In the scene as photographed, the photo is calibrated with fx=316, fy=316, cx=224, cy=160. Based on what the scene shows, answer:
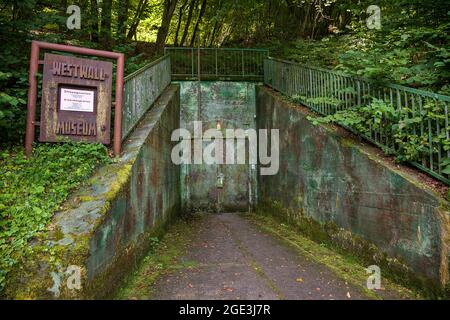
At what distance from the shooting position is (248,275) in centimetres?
515

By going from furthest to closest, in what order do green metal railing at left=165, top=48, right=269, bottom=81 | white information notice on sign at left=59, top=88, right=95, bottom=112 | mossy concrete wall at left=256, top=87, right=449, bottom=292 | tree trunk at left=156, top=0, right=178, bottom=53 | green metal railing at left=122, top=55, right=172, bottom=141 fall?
tree trunk at left=156, top=0, right=178, bottom=53 < green metal railing at left=165, top=48, right=269, bottom=81 < green metal railing at left=122, top=55, right=172, bottom=141 < white information notice on sign at left=59, top=88, right=95, bottom=112 < mossy concrete wall at left=256, top=87, right=449, bottom=292

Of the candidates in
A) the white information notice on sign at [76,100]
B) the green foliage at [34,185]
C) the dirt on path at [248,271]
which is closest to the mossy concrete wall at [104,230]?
the green foliage at [34,185]

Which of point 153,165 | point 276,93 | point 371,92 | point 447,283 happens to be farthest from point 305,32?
point 447,283

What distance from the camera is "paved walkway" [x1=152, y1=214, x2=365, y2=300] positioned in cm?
449

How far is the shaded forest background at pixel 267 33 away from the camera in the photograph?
570 cm

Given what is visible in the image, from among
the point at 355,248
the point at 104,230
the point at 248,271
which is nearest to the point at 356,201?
the point at 355,248

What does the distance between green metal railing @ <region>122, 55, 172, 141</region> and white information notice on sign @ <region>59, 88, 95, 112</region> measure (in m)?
0.71

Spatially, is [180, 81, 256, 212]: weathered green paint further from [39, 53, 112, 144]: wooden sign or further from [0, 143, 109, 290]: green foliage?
[0, 143, 109, 290]: green foliage

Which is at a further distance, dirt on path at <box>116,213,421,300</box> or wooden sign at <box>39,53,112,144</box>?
wooden sign at <box>39,53,112,144</box>

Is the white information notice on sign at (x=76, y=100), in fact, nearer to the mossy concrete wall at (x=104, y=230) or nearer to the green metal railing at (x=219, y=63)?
the mossy concrete wall at (x=104, y=230)

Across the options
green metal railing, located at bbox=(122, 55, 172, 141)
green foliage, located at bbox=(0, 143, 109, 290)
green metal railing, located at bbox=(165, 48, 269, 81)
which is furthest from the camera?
green metal railing, located at bbox=(165, 48, 269, 81)

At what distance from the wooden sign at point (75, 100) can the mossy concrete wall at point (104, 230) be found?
0.72 m

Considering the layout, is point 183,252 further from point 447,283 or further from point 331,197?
point 447,283

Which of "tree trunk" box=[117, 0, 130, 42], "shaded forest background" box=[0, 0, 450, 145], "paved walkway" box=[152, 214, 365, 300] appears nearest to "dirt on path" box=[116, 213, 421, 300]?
"paved walkway" box=[152, 214, 365, 300]
